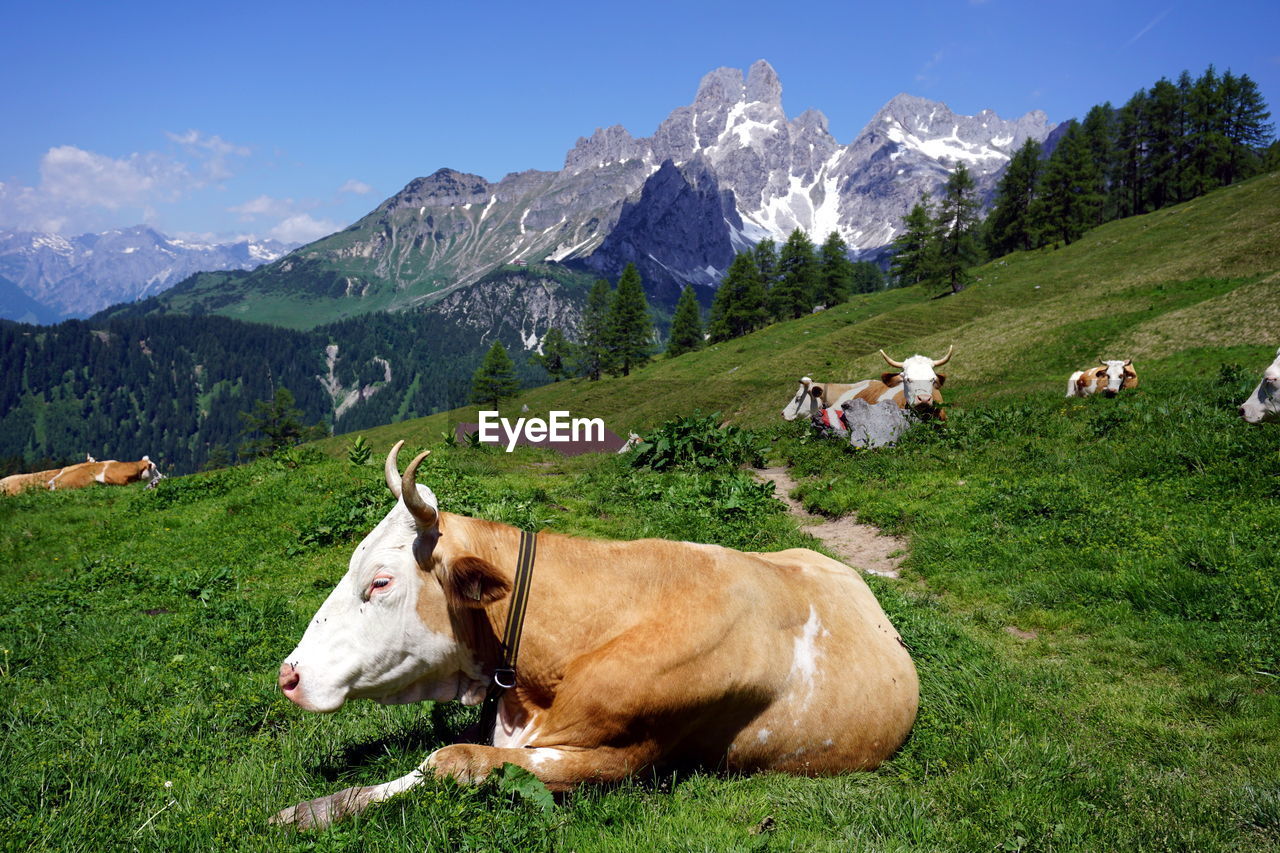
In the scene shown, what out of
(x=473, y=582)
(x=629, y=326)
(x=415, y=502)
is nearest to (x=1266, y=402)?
(x=473, y=582)

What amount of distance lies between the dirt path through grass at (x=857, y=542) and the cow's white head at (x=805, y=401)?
9.28m

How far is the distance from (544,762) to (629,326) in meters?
87.9

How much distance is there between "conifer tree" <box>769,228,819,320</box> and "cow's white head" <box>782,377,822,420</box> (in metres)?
64.1

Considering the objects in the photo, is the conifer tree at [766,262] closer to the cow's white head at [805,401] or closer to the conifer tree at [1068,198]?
the conifer tree at [1068,198]

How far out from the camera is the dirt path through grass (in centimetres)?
973

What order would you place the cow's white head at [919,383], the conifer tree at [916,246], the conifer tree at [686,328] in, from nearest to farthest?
1. the cow's white head at [919,383]
2. the conifer tree at [916,246]
3. the conifer tree at [686,328]

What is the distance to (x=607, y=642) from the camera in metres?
3.78

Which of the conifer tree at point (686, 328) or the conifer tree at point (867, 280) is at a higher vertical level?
the conifer tree at point (867, 280)

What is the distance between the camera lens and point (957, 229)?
66.1 m

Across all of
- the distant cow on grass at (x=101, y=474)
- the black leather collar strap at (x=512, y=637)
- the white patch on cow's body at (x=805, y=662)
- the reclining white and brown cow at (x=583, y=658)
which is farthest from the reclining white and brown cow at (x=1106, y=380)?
the distant cow on grass at (x=101, y=474)

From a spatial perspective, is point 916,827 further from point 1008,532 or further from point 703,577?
point 1008,532

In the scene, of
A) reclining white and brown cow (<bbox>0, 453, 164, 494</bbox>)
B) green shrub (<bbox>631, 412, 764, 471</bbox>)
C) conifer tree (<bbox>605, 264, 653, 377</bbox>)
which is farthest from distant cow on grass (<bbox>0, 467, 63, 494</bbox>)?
conifer tree (<bbox>605, 264, 653, 377</bbox>)

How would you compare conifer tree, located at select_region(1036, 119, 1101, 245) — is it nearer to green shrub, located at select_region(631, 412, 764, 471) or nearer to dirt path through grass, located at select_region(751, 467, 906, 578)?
green shrub, located at select_region(631, 412, 764, 471)

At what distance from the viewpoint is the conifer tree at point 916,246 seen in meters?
70.2
